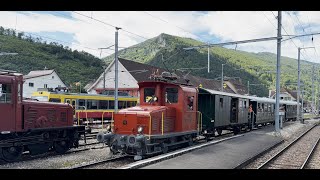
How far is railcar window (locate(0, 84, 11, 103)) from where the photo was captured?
431 inches

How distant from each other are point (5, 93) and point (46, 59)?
74968 mm

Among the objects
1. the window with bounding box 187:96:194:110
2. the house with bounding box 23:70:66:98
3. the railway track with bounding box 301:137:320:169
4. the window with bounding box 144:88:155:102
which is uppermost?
the house with bounding box 23:70:66:98

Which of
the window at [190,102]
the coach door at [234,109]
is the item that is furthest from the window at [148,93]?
the coach door at [234,109]

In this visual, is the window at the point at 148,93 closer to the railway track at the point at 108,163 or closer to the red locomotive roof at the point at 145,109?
the red locomotive roof at the point at 145,109

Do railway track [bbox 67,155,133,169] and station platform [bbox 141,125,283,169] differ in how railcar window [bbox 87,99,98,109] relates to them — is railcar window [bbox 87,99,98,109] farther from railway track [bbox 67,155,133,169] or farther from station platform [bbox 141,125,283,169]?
railway track [bbox 67,155,133,169]

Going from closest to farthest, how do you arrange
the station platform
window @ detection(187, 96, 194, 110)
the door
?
the station platform, the door, window @ detection(187, 96, 194, 110)

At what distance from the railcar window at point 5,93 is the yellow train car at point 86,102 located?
13390 mm

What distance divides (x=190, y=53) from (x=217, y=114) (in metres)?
51.1

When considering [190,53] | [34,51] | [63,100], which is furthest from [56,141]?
[34,51]

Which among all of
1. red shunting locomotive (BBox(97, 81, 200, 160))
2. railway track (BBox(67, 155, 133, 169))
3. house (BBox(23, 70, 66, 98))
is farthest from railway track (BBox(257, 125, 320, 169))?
house (BBox(23, 70, 66, 98))

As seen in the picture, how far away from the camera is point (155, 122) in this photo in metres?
11.8

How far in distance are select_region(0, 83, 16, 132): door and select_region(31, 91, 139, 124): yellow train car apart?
1330cm
